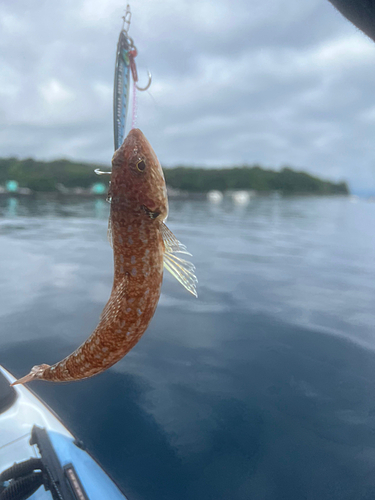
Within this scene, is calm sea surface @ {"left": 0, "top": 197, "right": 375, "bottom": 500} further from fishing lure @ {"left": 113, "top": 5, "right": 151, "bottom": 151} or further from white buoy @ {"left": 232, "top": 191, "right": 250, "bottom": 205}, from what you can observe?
white buoy @ {"left": 232, "top": 191, "right": 250, "bottom": 205}

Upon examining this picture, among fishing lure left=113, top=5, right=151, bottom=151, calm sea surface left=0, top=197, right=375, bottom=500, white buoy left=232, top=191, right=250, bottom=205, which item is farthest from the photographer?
white buoy left=232, top=191, right=250, bottom=205

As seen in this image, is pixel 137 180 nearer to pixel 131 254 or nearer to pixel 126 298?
pixel 131 254

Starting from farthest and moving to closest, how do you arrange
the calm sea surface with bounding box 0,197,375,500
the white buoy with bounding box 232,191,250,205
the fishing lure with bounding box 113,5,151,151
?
the white buoy with bounding box 232,191,250,205
the calm sea surface with bounding box 0,197,375,500
the fishing lure with bounding box 113,5,151,151

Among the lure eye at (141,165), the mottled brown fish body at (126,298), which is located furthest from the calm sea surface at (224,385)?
the lure eye at (141,165)

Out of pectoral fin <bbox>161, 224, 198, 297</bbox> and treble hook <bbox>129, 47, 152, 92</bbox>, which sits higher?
treble hook <bbox>129, 47, 152, 92</bbox>

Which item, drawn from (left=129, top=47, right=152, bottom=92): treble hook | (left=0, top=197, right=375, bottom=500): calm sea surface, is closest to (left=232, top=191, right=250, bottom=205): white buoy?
(left=0, top=197, right=375, bottom=500): calm sea surface

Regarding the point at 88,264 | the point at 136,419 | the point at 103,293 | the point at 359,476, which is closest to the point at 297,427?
the point at 359,476
